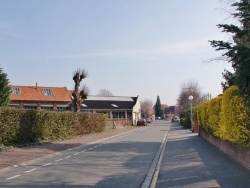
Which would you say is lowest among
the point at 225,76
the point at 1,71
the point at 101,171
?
the point at 101,171

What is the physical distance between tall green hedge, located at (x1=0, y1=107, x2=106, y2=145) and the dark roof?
41.2 meters

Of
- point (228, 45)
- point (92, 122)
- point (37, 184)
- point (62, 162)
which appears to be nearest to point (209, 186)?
point (228, 45)

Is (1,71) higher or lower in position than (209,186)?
higher

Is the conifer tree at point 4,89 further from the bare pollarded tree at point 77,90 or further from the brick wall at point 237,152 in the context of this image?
the brick wall at point 237,152

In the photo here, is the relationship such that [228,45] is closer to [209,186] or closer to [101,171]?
[209,186]

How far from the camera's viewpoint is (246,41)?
8.73 metres

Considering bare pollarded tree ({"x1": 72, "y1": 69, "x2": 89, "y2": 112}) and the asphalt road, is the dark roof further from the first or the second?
the asphalt road

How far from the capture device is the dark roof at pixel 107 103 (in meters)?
78.8

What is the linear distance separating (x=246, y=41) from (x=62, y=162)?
30.9ft

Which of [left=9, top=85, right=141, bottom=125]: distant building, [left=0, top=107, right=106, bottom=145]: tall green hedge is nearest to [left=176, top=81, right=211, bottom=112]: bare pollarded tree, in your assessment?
[left=9, top=85, right=141, bottom=125]: distant building

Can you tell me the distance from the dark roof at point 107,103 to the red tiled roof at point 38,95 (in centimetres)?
448

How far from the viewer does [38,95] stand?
75188 mm

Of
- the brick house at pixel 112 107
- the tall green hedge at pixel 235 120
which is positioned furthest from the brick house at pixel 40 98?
the tall green hedge at pixel 235 120

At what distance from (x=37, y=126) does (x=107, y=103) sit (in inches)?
2206
